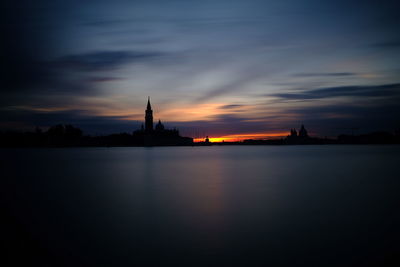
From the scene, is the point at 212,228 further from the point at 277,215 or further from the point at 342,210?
the point at 342,210

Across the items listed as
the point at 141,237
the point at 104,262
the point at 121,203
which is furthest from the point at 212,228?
the point at 121,203

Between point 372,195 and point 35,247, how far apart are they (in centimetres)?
2329

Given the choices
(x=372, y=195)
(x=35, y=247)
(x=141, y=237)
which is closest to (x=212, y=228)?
(x=141, y=237)

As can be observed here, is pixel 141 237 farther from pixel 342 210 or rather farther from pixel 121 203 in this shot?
pixel 342 210

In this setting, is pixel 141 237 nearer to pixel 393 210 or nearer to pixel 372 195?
pixel 393 210

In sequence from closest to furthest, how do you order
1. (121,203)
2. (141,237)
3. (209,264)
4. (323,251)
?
(209,264) < (323,251) < (141,237) < (121,203)

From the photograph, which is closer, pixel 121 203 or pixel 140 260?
pixel 140 260

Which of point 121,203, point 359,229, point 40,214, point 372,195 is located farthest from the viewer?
point 372,195

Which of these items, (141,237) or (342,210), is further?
(342,210)

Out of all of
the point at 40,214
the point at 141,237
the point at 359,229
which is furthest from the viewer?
the point at 40,214

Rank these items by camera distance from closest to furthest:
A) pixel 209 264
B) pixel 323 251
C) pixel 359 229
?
pixel 209 264, pixel 323 251, pixel 359 229

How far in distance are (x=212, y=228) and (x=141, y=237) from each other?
3633mm

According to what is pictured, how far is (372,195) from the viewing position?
26.3 m

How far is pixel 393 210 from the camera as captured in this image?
794 inches
